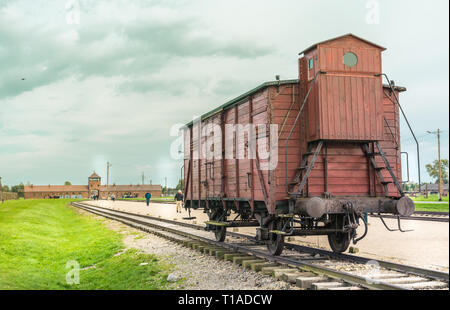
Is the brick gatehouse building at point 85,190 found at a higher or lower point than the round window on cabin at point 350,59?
lower

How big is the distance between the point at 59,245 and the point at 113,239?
7.94 ft

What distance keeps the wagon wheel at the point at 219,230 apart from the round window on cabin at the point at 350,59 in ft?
22.0

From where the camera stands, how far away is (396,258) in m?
10.9

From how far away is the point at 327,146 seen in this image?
10.2 m

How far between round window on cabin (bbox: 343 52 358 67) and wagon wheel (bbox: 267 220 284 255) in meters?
4.16

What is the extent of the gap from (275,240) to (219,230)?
12.4 ft

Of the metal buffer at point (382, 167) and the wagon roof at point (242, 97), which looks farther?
the wagon roof at point (242, 97)

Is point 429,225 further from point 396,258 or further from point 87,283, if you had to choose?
point 87,283

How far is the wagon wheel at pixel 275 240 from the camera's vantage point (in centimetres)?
1033

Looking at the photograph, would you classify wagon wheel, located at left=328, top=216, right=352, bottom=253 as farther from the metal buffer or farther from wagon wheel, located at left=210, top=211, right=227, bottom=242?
wagon wheel, located at left=210, top=211, right=227, bottom=242

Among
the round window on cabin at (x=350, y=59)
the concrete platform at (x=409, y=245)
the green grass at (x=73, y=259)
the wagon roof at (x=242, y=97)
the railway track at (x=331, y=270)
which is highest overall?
the round window on cabin at (x=350, y=59)

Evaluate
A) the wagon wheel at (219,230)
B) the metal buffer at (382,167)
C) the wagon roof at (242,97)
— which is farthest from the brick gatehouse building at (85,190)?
the metal buffer at (382,167)

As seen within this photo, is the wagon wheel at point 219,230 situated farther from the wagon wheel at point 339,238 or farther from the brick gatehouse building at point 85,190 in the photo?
the brick gatehouse building at point 85,190
